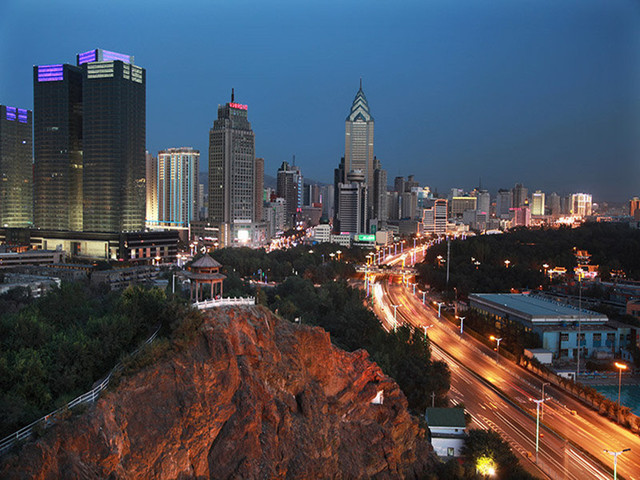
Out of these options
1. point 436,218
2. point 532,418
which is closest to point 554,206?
point 436,218

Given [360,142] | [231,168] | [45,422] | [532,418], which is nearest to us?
[45,422]

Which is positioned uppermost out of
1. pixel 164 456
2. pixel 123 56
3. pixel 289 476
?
pixel 123 56

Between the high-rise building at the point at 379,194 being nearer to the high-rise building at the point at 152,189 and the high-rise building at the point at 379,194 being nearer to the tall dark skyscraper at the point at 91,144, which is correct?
the high-rise building at the point at 152,189

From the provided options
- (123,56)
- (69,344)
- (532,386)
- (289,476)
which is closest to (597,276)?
(532,386)

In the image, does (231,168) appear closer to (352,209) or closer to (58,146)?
(58,146)

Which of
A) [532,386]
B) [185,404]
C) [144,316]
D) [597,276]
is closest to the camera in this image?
[185,404]

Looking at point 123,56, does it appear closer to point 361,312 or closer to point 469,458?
point 361,312

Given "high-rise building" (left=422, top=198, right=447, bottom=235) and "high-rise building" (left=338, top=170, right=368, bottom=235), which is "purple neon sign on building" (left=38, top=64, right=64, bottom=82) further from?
"high-rise building" (left=422, top=198, right=447, bottom=235)

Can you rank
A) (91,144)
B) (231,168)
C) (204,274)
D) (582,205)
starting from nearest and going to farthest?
1. (204,274)
2. (91,144)
3. (231,168)
4. (582,205)
